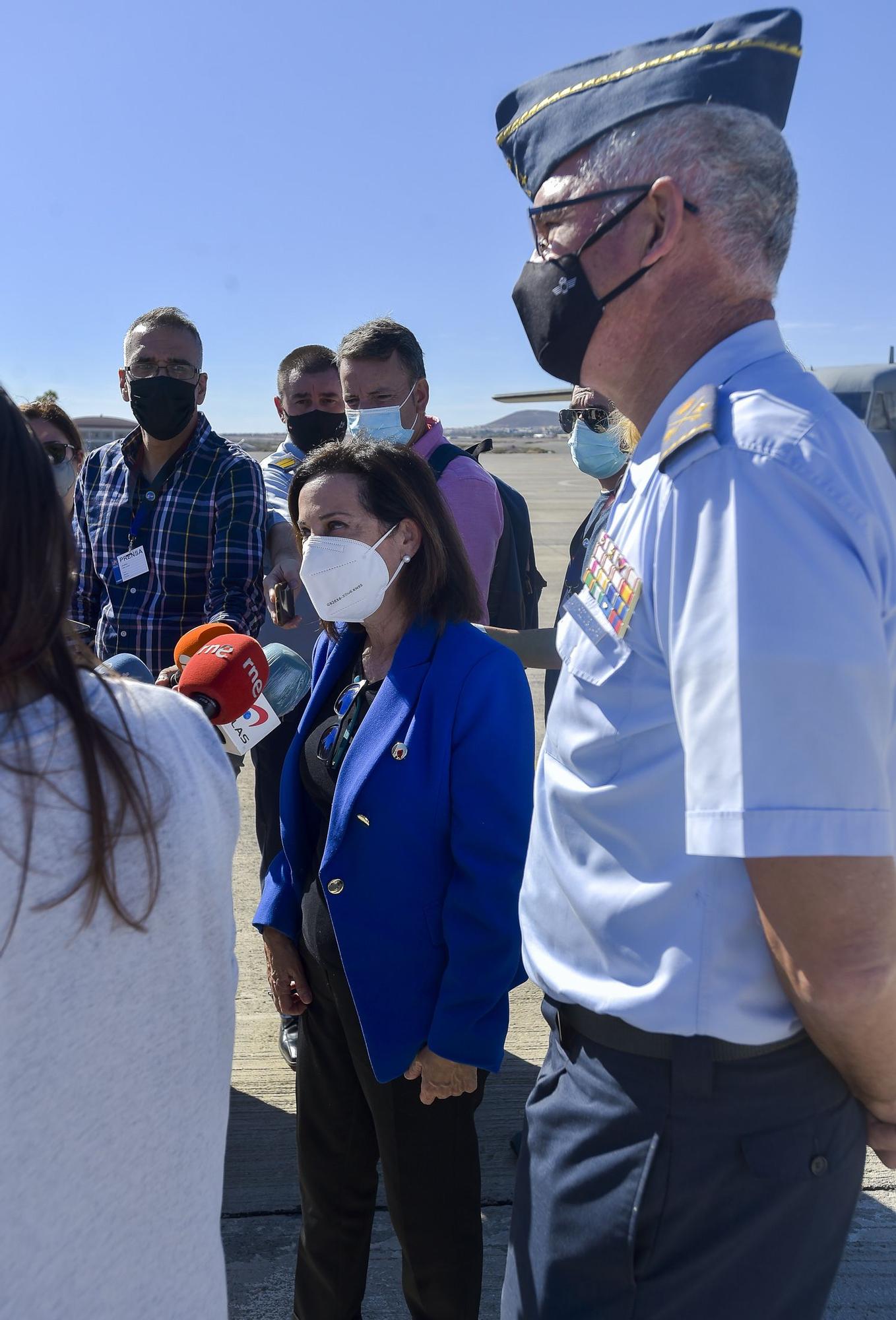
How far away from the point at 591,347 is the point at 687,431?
0.31 m

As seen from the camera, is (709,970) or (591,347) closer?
(709,970)

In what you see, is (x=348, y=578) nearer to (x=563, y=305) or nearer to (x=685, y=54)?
(x=563, y=305)

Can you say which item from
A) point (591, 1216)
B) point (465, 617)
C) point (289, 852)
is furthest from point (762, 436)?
point (289, 852)

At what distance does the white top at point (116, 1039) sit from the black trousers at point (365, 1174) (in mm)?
921

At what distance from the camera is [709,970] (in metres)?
1.20

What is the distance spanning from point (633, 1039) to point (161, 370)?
289 cm

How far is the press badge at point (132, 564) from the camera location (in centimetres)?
336

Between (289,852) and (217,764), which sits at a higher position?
(217,764)

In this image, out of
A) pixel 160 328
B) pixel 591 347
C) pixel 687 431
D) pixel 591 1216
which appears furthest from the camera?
pixel 160 328

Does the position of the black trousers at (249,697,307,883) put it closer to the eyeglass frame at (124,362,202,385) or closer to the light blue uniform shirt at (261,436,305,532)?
the light blue uniform shirt at (261,436,305,532)

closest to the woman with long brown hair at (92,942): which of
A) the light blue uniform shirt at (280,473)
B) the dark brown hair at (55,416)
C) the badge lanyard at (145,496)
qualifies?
the badge lanyard at (145,496)

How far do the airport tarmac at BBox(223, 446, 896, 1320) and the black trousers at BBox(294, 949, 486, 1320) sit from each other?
0.08 m

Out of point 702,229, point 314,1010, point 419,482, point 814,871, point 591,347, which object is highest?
point 702,229

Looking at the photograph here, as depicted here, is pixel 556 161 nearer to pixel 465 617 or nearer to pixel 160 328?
pixel 465 617
